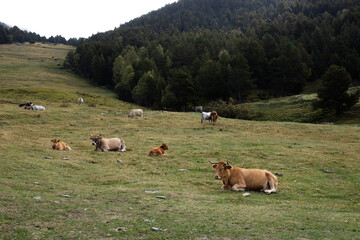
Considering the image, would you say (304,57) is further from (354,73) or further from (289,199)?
(289,199)

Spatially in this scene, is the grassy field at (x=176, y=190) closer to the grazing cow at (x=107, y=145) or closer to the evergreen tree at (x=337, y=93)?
the grazing cow at (x=107, y=145)

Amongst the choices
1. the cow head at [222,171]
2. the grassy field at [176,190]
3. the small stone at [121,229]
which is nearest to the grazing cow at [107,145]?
the grassy field at [176,190]

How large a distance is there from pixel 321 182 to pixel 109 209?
9811 millimetres

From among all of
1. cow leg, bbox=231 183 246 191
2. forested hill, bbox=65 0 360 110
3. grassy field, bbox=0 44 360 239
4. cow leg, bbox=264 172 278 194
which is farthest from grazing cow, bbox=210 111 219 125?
forested hill, bbox=65 0 360 110

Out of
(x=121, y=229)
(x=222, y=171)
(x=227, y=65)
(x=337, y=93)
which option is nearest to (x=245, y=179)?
(x=222, y=171)

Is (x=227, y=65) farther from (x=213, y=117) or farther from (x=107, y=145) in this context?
(x=107, y=145)

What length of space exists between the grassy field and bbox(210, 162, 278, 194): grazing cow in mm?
560

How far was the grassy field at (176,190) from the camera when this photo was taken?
7203 mm

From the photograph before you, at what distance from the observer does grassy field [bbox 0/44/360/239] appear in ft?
23.6

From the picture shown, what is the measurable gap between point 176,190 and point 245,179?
2.67m

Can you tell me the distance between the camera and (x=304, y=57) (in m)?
94.9

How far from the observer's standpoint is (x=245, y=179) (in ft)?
40.4

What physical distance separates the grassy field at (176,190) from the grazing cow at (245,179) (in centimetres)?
56

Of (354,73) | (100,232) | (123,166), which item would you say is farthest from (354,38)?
(100,232)
